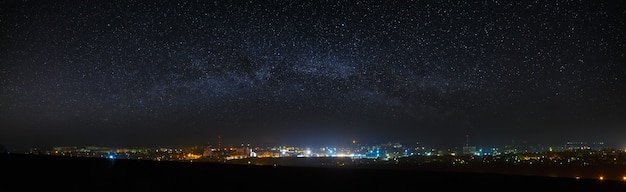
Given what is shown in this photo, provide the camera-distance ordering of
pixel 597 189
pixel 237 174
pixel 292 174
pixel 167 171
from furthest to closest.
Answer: pixel 167 171 → pixel 237 174 → pixel 292 174 → pixel 597 189

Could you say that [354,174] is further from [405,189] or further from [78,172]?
[78,172]

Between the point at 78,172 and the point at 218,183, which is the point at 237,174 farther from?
the point at 78,172

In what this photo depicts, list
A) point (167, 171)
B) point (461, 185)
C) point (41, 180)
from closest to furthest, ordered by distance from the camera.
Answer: point (461, 185) → point (167, 171) → point (41, 180)

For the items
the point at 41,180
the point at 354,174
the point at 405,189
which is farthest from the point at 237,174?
the point at 41,180

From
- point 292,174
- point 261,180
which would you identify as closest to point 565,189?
point 292,174

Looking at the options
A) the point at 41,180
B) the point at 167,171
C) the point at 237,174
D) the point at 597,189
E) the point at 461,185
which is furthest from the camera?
the point at 41,180

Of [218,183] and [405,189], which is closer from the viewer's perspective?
[405,189]
